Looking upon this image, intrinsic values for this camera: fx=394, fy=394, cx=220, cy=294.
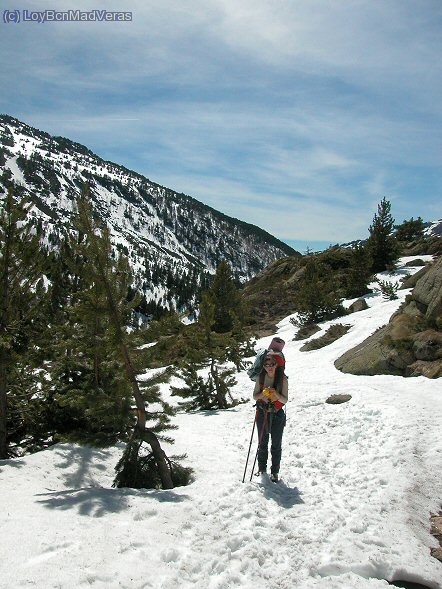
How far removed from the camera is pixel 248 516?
6.05m

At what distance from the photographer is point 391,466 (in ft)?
24.4

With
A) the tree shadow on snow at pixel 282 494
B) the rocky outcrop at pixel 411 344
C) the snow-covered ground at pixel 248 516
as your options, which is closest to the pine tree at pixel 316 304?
the rocky outcrop at pixel 411 344

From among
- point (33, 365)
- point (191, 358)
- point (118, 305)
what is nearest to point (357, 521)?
point (118, 305)

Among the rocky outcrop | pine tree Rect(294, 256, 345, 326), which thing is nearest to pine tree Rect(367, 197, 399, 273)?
pine tree Rect(294, 256, 345, 326)

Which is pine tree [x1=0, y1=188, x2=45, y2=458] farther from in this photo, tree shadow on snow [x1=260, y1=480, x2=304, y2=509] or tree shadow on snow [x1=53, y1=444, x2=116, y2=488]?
tree shadow on snow [x1=260, y1=480, x2=304, y2=509]

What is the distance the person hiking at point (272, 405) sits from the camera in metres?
7.57

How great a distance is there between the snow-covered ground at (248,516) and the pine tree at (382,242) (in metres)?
29.3

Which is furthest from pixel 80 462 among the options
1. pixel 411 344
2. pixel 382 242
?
pixel 382 242

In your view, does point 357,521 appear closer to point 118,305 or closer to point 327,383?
point 118,305

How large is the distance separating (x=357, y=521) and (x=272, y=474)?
7.27ft

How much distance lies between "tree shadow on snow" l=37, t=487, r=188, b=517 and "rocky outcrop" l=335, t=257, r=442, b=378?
9.80 meters

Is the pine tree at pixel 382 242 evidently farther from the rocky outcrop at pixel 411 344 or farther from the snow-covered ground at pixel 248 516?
the snow-covered ground at pixel 248 516

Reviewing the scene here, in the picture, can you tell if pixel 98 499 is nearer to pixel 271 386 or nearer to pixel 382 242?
→ pixel 271 386

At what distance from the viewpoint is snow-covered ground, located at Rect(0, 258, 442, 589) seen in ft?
14.8
